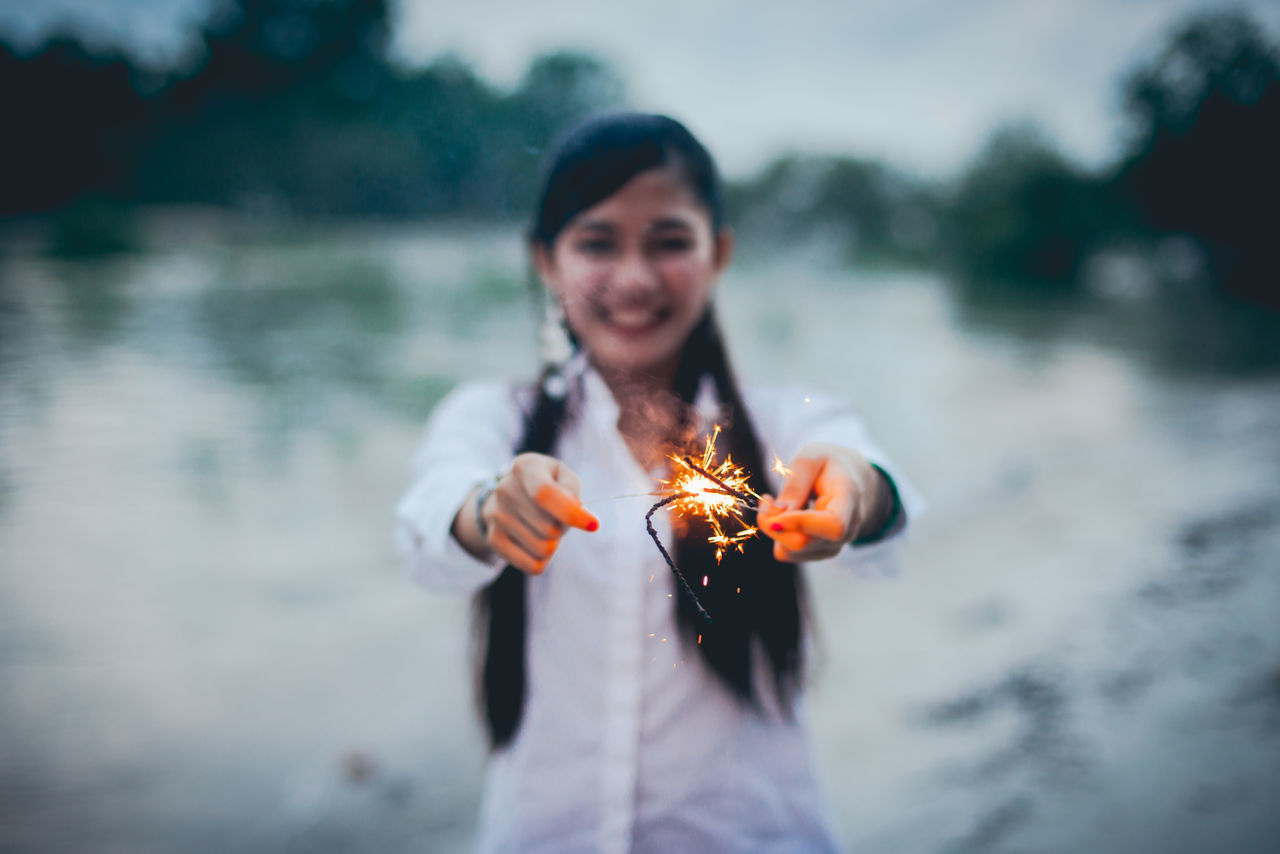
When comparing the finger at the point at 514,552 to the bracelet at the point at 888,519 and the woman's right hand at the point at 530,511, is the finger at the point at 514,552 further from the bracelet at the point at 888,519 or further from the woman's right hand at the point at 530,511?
the bracelet at the point at 888,519

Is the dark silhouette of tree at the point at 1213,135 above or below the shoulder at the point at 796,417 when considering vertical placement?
above

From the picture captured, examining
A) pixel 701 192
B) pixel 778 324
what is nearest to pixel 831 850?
pixel 701 192

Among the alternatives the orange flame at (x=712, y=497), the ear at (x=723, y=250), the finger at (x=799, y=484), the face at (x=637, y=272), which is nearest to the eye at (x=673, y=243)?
the face at (x=637, y=272)

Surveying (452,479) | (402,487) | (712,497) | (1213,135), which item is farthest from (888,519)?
(1213,135)

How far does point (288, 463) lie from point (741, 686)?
257 inches

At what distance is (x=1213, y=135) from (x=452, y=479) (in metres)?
13.2

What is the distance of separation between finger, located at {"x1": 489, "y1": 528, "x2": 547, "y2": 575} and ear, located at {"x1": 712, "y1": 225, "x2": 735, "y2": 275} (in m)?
0.85

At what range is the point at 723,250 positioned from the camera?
1656 mm

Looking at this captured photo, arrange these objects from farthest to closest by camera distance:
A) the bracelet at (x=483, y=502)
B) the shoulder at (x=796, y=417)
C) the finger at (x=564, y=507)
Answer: the shoulder at (x=796, y=417), the bracelet at (x=483, y=502), the finger at (x=564, y=507)

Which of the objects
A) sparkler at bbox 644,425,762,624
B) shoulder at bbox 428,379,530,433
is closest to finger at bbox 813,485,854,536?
sparkler at bbox 644,425,762,624

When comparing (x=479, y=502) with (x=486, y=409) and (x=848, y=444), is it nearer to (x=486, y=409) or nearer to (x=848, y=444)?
(x=486, y=409)

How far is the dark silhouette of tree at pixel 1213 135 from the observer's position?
909 cm

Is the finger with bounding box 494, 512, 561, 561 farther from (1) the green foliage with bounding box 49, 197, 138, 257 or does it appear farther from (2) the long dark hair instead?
(1) the green foliage with bounding box 49, 197, 138, 257

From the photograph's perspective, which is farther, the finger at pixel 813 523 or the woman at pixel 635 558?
the woman at pixel 635 558
